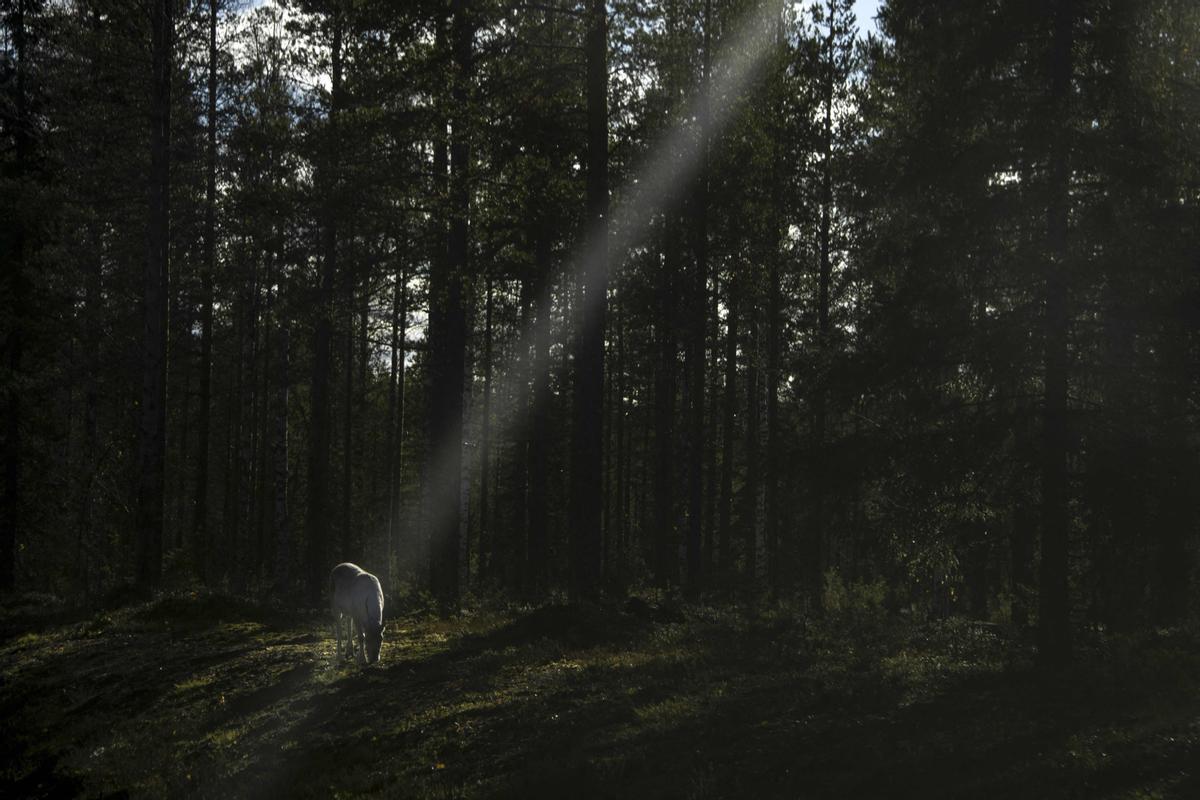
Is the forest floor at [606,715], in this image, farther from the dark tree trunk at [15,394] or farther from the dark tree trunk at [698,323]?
the dark tree trunk at [15,394]

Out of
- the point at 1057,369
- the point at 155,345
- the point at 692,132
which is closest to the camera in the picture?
the point at 1057,369

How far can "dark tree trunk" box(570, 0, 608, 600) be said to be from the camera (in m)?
16.8

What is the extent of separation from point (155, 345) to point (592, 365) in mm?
9935

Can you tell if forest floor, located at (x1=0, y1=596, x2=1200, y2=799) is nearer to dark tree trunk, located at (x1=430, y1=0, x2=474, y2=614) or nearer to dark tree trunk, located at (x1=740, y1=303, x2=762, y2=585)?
dark tree trunk, located at (x1=430, y1=0, x2=474, y2=614)

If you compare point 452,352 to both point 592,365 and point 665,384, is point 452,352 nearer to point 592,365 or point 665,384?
point 592,365

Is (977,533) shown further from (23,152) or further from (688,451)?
(23,152)

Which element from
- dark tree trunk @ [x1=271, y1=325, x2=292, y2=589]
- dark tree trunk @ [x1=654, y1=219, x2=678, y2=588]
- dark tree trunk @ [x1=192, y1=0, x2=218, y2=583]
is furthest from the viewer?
dark tree trunk @ [x1=654, y1=219, x2=678, y2=588]

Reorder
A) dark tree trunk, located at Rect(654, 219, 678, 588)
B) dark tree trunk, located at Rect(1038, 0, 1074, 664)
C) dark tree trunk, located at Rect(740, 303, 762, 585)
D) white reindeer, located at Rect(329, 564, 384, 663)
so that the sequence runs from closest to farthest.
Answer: dark tree trunk, located at Rect(1038, 0, 1074, 664)
white reindeer, located at Rect(329, 564, 384, 663)
dark tree trunk, located at Rect(654, 219, 678, 588)
dark tree trunk, located at Rect(740, 303, 762, 585)

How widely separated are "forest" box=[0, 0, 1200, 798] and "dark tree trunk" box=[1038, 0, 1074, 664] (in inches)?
2.1

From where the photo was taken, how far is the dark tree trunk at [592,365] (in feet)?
55.1

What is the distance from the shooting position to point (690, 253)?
2588 cm

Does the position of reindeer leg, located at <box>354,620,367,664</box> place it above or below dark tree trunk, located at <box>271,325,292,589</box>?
below

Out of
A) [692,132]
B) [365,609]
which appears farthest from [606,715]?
[692,132]

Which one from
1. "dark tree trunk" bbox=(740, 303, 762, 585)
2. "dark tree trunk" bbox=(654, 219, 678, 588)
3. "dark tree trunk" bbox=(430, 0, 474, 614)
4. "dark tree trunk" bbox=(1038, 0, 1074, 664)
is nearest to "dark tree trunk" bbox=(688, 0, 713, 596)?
"dark tree trunk" bbox=(654, 219, 678, 588)
